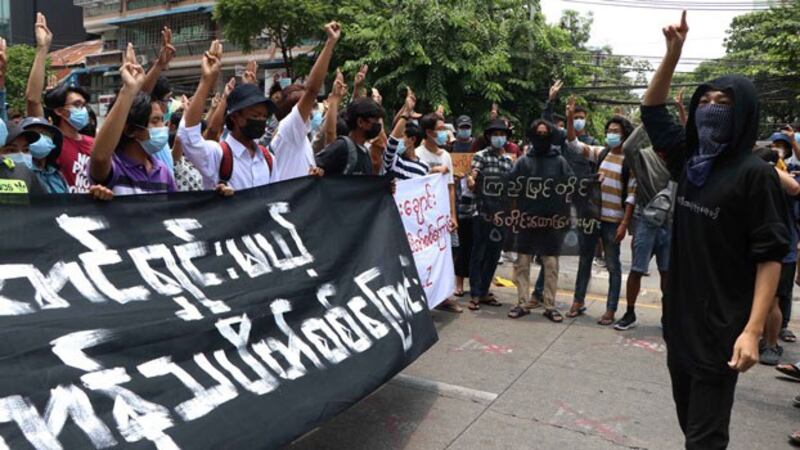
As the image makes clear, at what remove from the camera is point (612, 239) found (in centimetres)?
576

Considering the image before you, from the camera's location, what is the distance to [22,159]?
129 inches

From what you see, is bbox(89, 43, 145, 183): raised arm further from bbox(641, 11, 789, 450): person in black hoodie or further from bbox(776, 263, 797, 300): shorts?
bbox(776, 263, 797, 300): shorts

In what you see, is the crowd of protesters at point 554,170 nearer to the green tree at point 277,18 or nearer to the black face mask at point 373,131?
the black face mask at point 373,131

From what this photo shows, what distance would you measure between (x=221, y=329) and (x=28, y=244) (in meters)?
0.79

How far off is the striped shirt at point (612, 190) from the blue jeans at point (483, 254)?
3.19 ft

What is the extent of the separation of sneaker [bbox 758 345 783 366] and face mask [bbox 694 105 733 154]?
3069mm

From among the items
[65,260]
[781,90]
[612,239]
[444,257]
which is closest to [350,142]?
[444,257]

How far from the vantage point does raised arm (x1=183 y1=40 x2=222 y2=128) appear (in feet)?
11.0

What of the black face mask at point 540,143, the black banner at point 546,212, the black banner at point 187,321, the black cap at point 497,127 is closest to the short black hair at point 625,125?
the black banner at point 546,212

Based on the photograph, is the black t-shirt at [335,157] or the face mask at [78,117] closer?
the face mask at [78,117]

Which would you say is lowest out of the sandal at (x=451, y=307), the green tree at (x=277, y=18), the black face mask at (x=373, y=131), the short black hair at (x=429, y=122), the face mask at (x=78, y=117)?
the sandal at (x=451, y=307)

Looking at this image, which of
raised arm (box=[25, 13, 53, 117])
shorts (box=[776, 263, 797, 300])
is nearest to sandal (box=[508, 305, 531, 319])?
shorts (box=[776, 263, 797, 300])

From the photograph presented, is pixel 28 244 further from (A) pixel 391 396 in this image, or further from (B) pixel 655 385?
(B) pixel 655 385

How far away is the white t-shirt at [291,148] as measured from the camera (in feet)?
13.0
